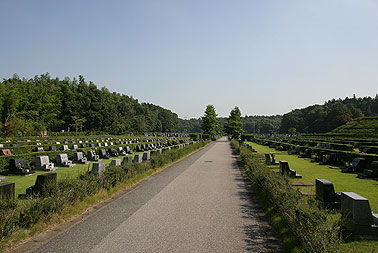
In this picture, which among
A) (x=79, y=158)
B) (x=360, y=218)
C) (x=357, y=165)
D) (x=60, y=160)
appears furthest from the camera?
(x=79, y=158)

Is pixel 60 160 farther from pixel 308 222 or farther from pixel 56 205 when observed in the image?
pixel 308 222

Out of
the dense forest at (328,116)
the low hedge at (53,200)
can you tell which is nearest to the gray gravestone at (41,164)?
the low hedge at (53,200)

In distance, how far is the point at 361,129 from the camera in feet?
209

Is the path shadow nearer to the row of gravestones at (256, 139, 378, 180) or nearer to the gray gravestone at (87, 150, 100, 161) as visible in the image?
the row of gravestones at (256, 139, 378, 180)

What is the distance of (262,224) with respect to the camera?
22.0 feet

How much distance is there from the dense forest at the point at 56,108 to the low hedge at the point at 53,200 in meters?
39.7

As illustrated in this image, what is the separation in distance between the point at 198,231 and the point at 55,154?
49.8 ft

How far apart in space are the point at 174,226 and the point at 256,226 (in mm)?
2099

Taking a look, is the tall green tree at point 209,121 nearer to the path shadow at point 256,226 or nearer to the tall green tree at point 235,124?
the tall green tree at point 235,124

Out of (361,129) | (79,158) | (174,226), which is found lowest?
(174,226)

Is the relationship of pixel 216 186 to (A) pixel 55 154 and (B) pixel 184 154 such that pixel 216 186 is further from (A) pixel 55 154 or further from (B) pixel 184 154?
(B) pixel 184 154

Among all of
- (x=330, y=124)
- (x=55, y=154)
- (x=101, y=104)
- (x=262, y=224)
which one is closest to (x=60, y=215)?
(x=262, y=224)

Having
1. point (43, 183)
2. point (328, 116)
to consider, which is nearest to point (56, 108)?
point (43, 183)

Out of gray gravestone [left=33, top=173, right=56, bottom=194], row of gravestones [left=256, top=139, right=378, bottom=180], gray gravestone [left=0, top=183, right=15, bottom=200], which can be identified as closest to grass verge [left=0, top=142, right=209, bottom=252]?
gray gravestone [left=33, top=173, right=56, bottom=194]
